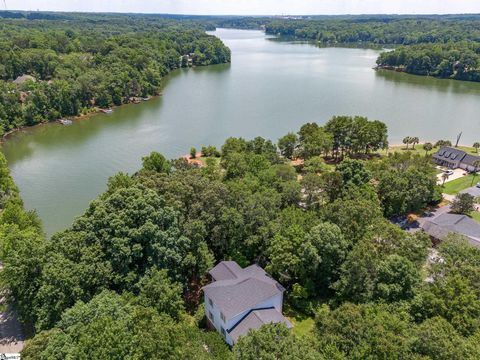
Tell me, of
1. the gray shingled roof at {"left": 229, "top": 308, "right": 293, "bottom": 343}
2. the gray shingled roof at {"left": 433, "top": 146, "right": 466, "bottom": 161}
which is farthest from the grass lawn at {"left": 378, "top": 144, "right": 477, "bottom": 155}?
the gray shingled roof at {"left": 229, "top": 308, "right": 293, "bottom": 343}

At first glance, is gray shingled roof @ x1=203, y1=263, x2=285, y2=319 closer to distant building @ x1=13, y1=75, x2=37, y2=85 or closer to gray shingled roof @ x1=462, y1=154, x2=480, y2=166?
gray shingled roof @ x1=462, y1=154, x2=480, y2=166

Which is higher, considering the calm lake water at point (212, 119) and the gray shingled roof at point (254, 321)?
the gray shingled roof at point (254, 321)

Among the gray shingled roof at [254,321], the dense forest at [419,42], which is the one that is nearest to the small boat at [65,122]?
the gray shingled roof at [254,321]

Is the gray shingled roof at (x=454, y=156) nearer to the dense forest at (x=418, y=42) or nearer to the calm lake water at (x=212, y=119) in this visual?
the calm lake water at (x=212, y=119)

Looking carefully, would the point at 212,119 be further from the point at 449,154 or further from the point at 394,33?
the point at 394,33

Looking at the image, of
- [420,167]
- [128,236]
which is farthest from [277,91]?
[128,236]

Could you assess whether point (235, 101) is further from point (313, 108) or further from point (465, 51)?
point (465, 51)

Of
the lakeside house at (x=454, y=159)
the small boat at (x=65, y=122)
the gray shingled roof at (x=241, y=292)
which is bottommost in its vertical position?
the small boat at (x=65, y=122)

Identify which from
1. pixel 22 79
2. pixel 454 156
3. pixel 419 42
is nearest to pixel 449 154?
pixel 454 156
